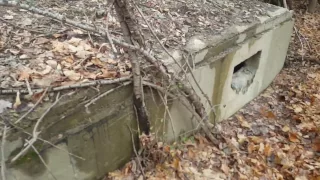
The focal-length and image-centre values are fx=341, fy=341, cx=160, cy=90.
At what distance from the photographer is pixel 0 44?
351cm

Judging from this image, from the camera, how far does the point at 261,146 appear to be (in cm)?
460

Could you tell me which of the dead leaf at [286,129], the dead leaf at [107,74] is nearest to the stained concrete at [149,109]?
the dead leaf at [107,74]

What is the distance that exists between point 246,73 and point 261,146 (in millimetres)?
1251

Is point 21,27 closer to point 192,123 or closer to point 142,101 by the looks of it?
point 142,101

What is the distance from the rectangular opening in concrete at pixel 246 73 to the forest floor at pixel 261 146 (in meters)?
0.43

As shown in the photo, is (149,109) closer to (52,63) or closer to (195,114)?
(195,114)

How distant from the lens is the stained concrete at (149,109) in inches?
115

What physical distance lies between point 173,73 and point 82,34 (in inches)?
45.8

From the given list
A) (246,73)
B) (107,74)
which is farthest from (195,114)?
(246,73)

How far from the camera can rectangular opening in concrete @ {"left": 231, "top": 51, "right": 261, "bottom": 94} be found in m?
5.19

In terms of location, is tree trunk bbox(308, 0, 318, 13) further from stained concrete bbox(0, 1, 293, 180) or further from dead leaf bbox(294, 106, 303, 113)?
dead leaf bbox(294, 106, 303, 113)

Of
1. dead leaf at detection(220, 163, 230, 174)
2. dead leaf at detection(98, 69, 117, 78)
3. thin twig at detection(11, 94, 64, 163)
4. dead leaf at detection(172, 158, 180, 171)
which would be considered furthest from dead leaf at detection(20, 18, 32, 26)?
dead leaf at detection(220, 163, 230, 174)

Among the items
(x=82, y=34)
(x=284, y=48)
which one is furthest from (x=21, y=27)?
(x=284, y=48)

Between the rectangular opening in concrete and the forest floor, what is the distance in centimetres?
43
